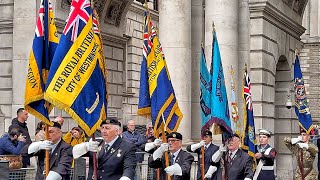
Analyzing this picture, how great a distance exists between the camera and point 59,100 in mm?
9742

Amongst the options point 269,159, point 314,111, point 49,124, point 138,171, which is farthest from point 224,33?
point 314,111

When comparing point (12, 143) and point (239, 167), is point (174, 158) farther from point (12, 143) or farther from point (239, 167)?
point (12, 143)

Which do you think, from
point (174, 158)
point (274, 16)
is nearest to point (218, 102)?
point (174, 158)

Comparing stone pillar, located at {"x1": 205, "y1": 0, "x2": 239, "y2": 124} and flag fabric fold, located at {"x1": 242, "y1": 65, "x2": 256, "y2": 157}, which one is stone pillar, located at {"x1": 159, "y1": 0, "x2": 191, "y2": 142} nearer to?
stone pillar, located at {"x1": 205, "y1": 0, "x2": 239, "y2": 124}

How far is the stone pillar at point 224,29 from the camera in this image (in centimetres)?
2034

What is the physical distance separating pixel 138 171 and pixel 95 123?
24.8 feet

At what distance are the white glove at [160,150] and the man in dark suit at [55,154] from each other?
6.45 feet

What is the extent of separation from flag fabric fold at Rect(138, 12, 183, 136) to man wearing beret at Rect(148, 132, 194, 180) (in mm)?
828

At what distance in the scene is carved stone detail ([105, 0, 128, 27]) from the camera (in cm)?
2583

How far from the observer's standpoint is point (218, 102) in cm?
1481

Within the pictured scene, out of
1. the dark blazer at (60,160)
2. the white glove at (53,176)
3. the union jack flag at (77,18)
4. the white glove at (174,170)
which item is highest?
the union jack flag at (77,18)

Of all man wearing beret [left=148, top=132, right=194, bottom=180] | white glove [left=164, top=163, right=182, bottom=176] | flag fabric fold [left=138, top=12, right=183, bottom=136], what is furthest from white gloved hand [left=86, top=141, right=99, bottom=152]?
flag fabric fold [left=138, top=12, right=183, bottom=136]

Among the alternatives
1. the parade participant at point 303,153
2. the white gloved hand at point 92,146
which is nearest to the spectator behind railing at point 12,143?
the white gloved hand at point 92,146

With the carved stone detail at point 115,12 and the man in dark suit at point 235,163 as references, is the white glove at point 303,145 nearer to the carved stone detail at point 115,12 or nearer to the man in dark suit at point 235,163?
the man in dark suit at point 235,163
